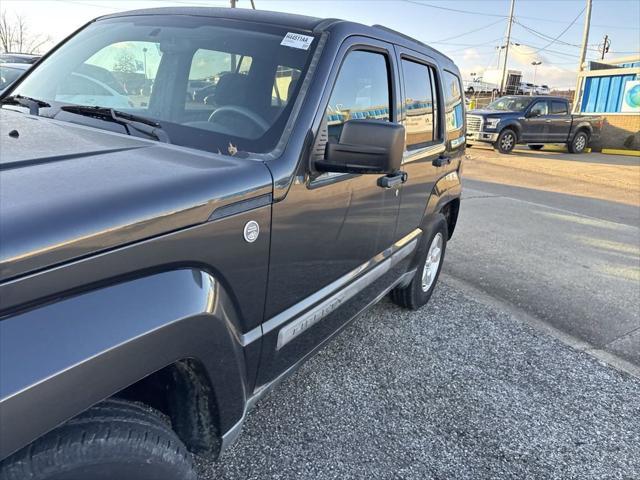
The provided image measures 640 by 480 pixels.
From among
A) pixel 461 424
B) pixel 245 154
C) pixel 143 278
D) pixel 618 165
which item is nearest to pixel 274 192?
pixel 245 154

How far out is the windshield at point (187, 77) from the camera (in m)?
1.99

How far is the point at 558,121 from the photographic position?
17.3 metres

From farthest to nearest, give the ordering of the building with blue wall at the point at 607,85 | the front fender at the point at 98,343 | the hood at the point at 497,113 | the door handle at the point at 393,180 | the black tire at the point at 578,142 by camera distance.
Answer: the building with blue wall at the point at 607,85
the black tire at the point at 578,142
the hood at the point at 497,113
the door handle at the point at 393,180
the front fender at the point at 98,343

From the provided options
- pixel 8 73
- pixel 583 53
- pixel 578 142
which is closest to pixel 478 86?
pixel 583 53

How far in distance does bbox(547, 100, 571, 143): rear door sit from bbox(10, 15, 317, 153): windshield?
679 inches

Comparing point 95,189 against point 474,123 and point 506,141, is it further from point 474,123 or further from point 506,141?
point 506,141

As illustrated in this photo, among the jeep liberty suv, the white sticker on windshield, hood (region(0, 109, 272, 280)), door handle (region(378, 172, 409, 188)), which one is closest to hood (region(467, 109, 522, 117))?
the jeep liberty suv

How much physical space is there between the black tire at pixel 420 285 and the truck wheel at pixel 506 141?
1348cm

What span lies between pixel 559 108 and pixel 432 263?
52.0 feet

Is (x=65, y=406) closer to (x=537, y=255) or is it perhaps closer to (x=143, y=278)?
(x=143, y=278)

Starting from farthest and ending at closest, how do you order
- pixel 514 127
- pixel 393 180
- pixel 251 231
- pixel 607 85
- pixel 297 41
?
1. pixel 607 85
2. pixel 514 127
3. pixel 393 180
4. pixel 297 41
5. pixel 251 231

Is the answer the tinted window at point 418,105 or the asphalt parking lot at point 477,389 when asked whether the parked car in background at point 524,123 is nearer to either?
the asphalt parking lot at point 477,389

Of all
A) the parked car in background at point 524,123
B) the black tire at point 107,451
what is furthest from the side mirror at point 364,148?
the parked car in background at point 524,123

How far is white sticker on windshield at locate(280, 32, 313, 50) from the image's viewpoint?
7.00 feet
